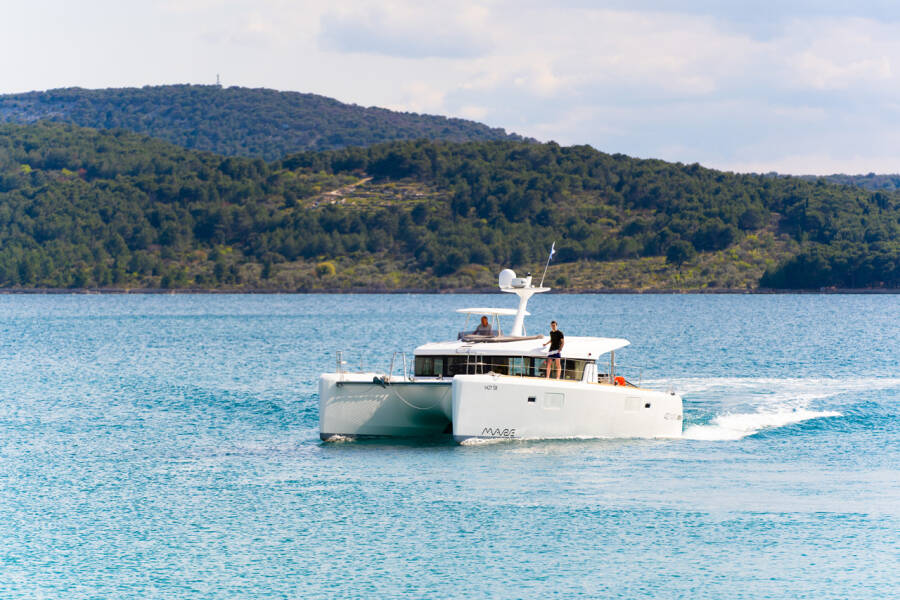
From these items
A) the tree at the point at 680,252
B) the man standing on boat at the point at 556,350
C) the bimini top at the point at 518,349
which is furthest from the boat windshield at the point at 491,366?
the tree at the point at 680,252

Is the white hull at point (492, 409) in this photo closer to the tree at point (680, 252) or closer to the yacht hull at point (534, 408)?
the yacht hull at point (534, 408)

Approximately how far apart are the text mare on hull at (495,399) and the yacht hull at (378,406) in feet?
0.08

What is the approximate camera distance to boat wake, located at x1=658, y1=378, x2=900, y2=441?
33438 millimetres

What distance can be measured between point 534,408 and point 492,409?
1014 mm

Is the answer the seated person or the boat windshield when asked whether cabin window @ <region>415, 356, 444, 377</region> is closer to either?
the boat windshield

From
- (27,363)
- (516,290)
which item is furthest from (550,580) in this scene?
(27,363)

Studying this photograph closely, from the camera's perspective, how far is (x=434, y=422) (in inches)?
1156

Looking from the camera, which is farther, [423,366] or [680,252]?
[680,252]

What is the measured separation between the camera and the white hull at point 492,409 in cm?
2716

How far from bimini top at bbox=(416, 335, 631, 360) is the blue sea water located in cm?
221

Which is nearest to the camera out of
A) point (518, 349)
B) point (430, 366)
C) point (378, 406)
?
point (518, 349)

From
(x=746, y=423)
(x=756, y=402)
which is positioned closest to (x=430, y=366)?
(x=746, y=423)

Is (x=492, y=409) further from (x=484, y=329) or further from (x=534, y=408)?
(x=484, y=329)

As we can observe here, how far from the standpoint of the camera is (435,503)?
2266cm
